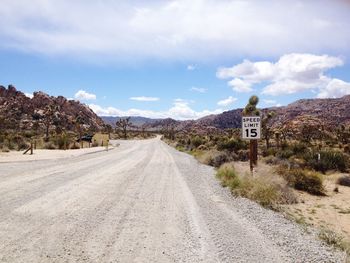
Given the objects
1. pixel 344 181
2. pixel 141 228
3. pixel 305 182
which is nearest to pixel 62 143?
pixel 344 181

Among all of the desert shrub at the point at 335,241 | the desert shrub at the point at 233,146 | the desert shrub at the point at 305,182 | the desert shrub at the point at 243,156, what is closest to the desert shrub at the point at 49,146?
the desert shrub at the point at 233,146

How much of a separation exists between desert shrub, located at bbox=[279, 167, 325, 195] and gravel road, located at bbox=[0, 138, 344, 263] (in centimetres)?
521

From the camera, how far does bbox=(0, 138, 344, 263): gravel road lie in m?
7.04

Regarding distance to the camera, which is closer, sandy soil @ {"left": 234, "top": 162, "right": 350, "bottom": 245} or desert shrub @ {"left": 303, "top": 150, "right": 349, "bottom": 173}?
sandy soil @ {"left": 234, "top": 162, "right": 350, "bottom": 245}

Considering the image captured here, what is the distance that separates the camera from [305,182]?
18.8 metres

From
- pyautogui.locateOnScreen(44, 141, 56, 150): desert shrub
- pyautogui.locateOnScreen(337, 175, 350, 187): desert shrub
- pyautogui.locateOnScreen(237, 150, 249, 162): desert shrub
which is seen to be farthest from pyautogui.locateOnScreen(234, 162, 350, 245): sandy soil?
pyautogui.locateOnScreen(44, 141, 56, 150): desert shrub

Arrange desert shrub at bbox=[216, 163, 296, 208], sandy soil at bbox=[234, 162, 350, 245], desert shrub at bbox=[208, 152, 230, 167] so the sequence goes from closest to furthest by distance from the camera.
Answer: sandy soil at bbox=[234, 162, 350, 245] < desert shrub at bbox=[216, 163, 296, 208] < desert shrub at bbox=[208, 152, 230, 167]

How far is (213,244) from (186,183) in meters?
9.69

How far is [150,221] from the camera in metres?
9.65

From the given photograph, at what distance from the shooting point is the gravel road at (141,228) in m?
7.04

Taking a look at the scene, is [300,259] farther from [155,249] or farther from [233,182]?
[233,182]

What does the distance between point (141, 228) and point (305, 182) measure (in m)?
11.8

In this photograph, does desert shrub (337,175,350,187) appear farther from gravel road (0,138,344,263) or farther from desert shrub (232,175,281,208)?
gravel road (0,138,344,263)

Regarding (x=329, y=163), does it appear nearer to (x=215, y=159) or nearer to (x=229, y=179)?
(x=215, y=159)
